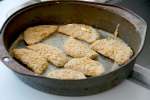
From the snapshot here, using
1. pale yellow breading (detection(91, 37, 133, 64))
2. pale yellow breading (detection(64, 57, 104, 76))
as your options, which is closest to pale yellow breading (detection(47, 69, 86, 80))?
pale yellow breading (detection(64, 57, 104, 76))

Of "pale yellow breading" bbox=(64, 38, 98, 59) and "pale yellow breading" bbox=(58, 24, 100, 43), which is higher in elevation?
"pale yellow breading" bbox=(58, 24, 100, 43)

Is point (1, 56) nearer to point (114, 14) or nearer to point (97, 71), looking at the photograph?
point (97, 71)

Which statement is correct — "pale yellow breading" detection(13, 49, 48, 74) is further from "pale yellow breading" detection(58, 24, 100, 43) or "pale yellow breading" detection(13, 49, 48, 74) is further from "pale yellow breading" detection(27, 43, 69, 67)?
"pale yellow breading" detection(58, 24, 100, 43)

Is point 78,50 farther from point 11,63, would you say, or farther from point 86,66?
point 11,63

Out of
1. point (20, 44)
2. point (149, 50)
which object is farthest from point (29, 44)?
point (149, 50)

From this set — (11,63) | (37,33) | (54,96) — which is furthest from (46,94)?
(37,33)

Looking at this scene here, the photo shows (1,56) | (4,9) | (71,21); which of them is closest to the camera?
(1,56)
